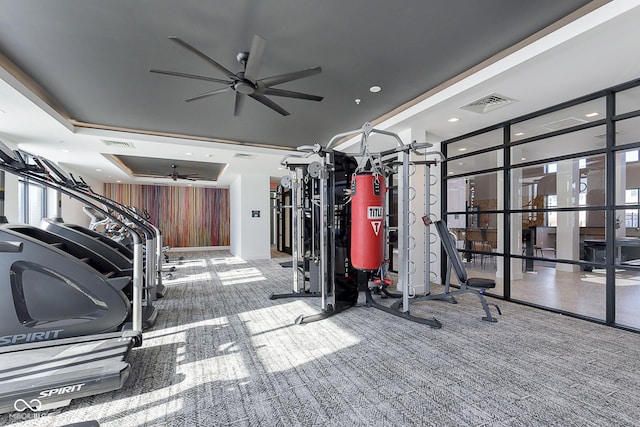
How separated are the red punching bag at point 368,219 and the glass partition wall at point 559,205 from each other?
7.87ft

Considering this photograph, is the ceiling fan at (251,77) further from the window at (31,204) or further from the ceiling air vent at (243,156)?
the window at (31,204)

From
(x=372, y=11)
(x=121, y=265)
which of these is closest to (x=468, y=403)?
(x=372, y=11)

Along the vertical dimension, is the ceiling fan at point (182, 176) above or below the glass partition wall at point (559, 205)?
above

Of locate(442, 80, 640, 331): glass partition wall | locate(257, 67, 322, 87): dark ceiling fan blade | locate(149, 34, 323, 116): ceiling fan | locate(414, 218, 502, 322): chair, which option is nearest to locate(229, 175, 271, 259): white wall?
locate(442, 80, 640, 331): glass partition wall

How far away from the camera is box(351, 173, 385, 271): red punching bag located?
342cm

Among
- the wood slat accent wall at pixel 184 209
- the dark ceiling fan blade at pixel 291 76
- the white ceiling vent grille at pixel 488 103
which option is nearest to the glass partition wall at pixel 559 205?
the white ceiling vent grille at pixel 488 103

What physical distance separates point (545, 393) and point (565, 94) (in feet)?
11.0

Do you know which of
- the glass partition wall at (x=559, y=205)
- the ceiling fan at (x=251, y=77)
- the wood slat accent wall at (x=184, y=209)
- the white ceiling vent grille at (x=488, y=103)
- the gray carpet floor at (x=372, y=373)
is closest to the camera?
the gray carpet floor at (x=372, y=373)

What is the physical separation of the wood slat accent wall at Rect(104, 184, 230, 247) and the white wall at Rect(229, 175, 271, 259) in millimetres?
3342

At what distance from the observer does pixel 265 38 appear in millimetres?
2824

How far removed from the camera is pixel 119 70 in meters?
3.38

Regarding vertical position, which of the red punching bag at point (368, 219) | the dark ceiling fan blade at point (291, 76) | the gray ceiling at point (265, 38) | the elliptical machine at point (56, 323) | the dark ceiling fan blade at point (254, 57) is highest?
the gray ceiling at point (265, 38)

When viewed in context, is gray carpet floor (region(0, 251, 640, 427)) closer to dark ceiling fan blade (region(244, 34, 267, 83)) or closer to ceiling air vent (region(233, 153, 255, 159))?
dark ceiling fan blade (region(244, 34, 267, 83))

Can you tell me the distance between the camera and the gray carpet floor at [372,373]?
1.81m
